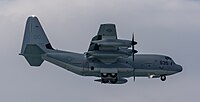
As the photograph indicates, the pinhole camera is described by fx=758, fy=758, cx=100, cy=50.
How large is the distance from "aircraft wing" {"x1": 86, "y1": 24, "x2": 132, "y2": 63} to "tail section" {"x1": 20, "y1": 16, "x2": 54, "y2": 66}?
5.54 meters

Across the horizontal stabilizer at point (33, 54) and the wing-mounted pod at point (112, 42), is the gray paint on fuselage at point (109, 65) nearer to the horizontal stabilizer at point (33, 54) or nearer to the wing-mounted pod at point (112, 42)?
the horizontal stabilizer at point (33, 54)

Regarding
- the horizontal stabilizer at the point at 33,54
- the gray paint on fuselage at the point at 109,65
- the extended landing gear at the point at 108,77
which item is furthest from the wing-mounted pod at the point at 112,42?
the horizontal stabilizer at the point at 33,54

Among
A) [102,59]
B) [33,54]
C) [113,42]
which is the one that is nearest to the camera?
[113,42]

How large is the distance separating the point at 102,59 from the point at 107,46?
132 inches

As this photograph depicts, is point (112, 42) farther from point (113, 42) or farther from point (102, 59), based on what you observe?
point (102, 59)

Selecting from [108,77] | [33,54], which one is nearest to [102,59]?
[108,77]

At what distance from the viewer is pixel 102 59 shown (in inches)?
3019

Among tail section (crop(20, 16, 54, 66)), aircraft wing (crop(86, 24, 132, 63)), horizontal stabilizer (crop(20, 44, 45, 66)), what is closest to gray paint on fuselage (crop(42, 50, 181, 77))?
horizontal stabilizer (crop(20, 44, 45, 66))

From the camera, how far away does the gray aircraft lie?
74.7 m

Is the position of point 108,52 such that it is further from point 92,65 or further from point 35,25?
point 35,25

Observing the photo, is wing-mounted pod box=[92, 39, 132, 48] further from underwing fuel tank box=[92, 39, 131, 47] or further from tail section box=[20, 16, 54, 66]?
tail section box=[20, 16, 54, 66]

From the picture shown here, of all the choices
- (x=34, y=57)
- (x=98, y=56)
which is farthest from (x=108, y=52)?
(x=34, y=57)

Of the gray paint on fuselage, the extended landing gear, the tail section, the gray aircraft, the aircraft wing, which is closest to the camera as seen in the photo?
the aircraft wing

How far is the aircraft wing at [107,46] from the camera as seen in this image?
72.0 meters
